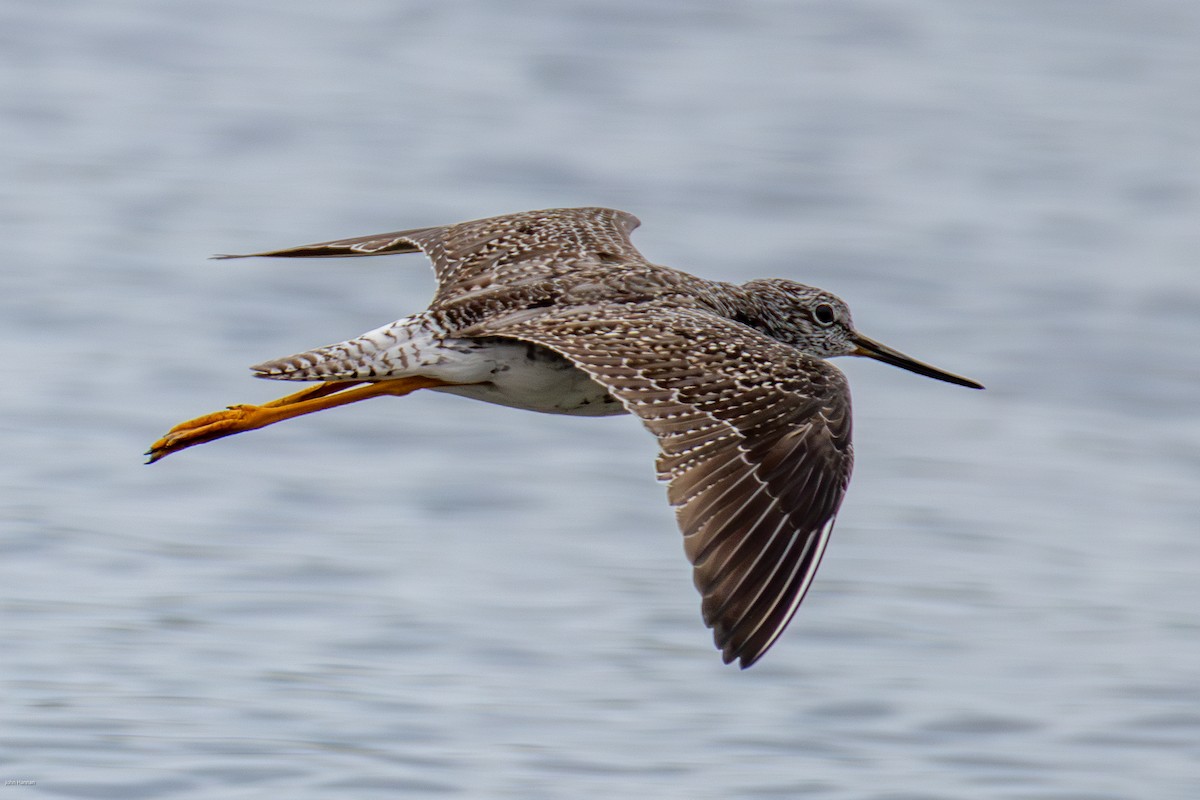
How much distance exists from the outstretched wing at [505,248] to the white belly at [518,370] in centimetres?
59

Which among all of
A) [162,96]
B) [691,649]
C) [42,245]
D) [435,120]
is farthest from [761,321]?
[162,96]

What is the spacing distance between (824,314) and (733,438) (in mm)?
2529

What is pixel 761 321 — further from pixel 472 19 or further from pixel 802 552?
pixel 472 19

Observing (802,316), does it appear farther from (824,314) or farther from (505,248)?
(505,248)

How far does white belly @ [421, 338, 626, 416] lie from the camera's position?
9672 millimetres

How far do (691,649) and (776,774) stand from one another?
54.9 inches

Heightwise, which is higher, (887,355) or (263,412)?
(887,355)

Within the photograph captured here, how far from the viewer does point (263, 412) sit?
1017 centimetres

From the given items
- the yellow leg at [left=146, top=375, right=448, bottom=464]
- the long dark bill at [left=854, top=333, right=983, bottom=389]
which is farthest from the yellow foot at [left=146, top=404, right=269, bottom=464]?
the long dark bill at [left=854, top=333, right=983, bottom=389]

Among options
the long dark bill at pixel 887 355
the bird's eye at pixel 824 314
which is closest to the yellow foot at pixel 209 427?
the bird's eye at pixel 824 314

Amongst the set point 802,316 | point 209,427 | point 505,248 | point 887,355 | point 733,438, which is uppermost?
point 505,248

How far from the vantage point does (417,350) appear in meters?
9.66

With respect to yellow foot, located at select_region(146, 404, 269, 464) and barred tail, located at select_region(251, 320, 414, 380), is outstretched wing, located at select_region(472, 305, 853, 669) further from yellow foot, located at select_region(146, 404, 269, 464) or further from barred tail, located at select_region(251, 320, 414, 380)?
yellow foot, located at select_region(146, 404, 269, 464)

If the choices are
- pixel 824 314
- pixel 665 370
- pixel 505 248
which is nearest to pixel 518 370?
pixel 665 370
